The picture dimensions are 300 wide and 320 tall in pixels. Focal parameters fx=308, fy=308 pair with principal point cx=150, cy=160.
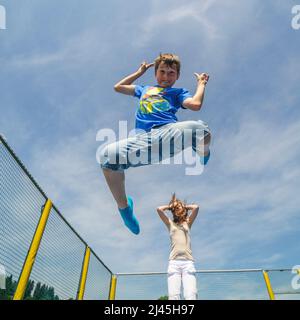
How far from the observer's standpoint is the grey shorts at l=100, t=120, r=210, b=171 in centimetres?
244

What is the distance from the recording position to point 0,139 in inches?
90.0

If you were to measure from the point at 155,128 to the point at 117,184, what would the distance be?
1.88 feet

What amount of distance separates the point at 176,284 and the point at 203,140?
1.89 metres

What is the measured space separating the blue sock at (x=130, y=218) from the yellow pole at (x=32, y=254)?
2.38 ft

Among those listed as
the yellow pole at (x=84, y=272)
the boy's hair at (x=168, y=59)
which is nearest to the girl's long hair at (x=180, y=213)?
the yellow pole at (x=84, y=272)

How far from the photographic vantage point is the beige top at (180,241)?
12.5ft

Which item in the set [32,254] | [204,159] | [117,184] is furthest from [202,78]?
[32,254]

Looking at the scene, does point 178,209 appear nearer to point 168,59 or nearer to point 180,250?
point 180,250

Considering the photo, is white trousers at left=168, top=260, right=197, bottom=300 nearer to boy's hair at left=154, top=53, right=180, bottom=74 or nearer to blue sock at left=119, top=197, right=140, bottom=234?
blue sock at left=119, top=197, right=140, bottom=234

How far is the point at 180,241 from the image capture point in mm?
3965

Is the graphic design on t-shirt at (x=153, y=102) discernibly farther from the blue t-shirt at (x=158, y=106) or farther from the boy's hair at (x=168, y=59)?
the boy's hair at (x=168, y=59)

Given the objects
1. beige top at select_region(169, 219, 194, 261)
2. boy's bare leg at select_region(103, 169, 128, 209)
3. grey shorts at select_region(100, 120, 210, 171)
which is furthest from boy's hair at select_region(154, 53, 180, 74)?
beige top at select_region(169, 219, 194, 261)

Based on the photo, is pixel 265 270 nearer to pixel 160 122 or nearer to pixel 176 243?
pixel 176 243
